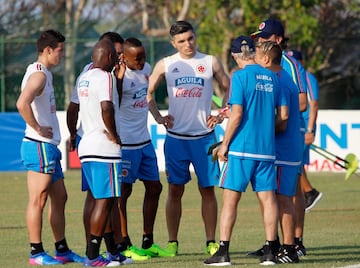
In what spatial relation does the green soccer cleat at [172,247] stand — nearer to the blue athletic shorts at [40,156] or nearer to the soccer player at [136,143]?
the soccer player at [136,143]

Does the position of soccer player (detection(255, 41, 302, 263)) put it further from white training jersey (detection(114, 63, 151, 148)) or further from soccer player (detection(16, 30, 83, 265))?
soccer player (detection(16, 30, 83, 265))

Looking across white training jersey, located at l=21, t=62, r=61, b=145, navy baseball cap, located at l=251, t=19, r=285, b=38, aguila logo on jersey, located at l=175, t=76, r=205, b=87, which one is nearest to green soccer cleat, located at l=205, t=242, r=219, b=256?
aguila logo on jersey, located at l=175, t=76, r=205, b=87

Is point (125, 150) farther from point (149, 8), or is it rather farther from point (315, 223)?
point (149, 8)

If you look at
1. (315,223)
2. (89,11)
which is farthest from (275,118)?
(89,11)

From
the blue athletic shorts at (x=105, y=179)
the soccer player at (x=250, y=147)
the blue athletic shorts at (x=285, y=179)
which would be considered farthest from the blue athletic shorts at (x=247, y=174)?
the blue athletic shorts at (x=105, y=179)

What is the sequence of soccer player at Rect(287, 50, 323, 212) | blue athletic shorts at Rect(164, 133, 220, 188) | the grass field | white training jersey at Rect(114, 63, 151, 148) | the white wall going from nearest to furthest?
the grass field < white training jersey at Rect(114, 63, 151, 148) < blue athletic shorts at Rect(164, 133, 220, 188) < soccer player at Rect(287, 50, 323, 212) < the white wall

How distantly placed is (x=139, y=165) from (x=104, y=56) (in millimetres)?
1621

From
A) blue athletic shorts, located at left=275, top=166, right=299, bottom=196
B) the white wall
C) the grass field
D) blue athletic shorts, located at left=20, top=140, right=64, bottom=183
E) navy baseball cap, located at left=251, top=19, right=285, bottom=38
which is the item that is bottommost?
the grass field

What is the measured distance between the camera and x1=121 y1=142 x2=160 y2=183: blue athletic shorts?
1101cm

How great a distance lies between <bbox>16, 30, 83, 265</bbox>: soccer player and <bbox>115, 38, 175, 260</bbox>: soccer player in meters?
0.75

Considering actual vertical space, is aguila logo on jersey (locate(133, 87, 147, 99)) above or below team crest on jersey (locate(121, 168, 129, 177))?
above

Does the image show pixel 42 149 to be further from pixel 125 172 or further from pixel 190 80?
pixel 190 80

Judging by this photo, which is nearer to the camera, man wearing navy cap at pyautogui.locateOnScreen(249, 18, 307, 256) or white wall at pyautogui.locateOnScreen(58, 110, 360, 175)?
man wearing navy cap at pyautogui.locateOnScreen(249, 18, 307, 256)

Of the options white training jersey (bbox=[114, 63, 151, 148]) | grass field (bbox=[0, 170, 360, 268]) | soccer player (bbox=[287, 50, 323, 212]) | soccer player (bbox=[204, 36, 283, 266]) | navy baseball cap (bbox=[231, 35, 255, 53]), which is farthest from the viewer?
soccer player (bbox=[287, 50, 323, 212])
